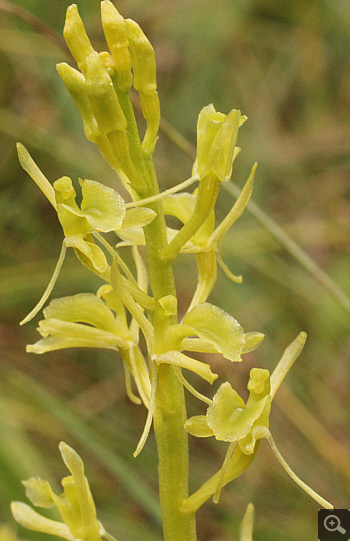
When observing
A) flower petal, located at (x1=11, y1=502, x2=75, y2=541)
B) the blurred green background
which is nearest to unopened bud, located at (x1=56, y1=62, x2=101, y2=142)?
flower petal, located at (x1=11, y1=502, x2=75, y2=541)

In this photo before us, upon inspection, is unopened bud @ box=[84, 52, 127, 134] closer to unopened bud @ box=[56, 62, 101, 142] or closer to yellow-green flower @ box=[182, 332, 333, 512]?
unopened bud @ box=[56, 62, 101, 142]

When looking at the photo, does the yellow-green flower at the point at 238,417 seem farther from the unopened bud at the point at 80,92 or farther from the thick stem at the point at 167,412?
the unopened bud at the point at 80,92

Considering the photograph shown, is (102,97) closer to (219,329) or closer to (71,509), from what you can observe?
(219,329)

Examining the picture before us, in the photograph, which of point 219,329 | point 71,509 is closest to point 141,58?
point 219,329

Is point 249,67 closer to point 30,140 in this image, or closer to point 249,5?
point 249,5

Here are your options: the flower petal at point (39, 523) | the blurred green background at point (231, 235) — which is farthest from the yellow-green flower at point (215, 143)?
the blurred green background at point (231, 235)
